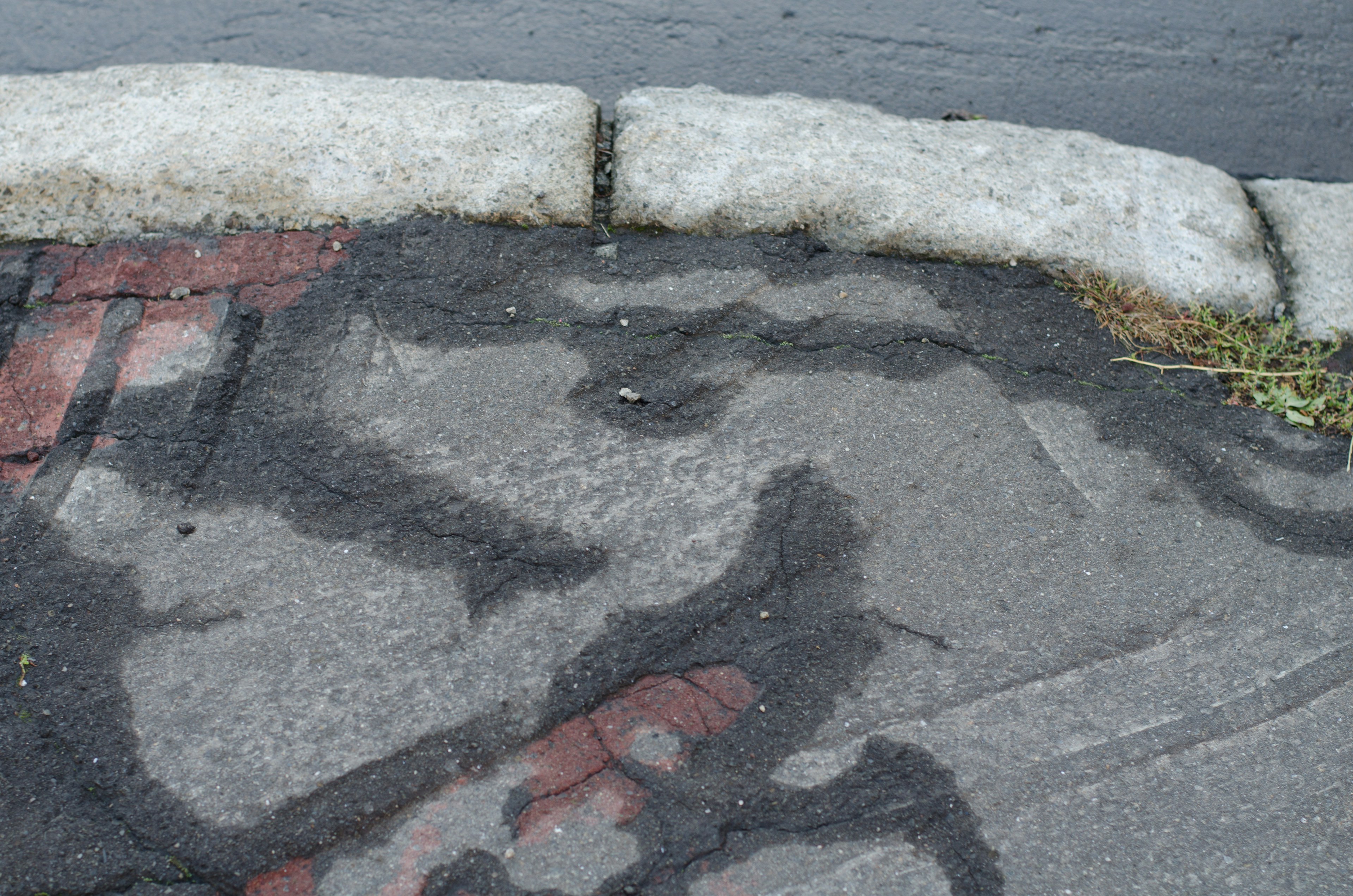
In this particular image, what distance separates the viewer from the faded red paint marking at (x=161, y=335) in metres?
2.58

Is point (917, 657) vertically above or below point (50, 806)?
above

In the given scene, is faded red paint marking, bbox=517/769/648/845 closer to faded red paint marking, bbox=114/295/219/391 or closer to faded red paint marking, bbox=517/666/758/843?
faded red paint marking, bbox=517/666/758/843

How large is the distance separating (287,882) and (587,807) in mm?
609

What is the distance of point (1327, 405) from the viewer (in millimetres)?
2848

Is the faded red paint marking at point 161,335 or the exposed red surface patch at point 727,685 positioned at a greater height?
the faded red paint marking at point 161,335

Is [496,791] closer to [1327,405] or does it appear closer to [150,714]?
[150,714]

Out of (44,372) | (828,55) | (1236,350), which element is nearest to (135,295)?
(44,372)

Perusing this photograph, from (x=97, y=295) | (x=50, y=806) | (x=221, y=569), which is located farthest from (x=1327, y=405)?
(x=97, y=295)

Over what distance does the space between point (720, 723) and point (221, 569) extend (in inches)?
50.3

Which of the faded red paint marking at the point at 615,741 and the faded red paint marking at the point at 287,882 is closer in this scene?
the faded red paint marking at the point at 287,882

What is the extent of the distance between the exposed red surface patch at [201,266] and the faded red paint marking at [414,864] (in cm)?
165

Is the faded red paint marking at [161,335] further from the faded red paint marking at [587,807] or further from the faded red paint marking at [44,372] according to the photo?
the faded red paint marking at [587,807]

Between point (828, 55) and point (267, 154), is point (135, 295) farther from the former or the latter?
Answer: point (828, 55)

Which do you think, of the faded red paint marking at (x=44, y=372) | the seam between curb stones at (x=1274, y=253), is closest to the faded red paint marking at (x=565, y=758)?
the faded red paint marking at (x=44, y=372)
